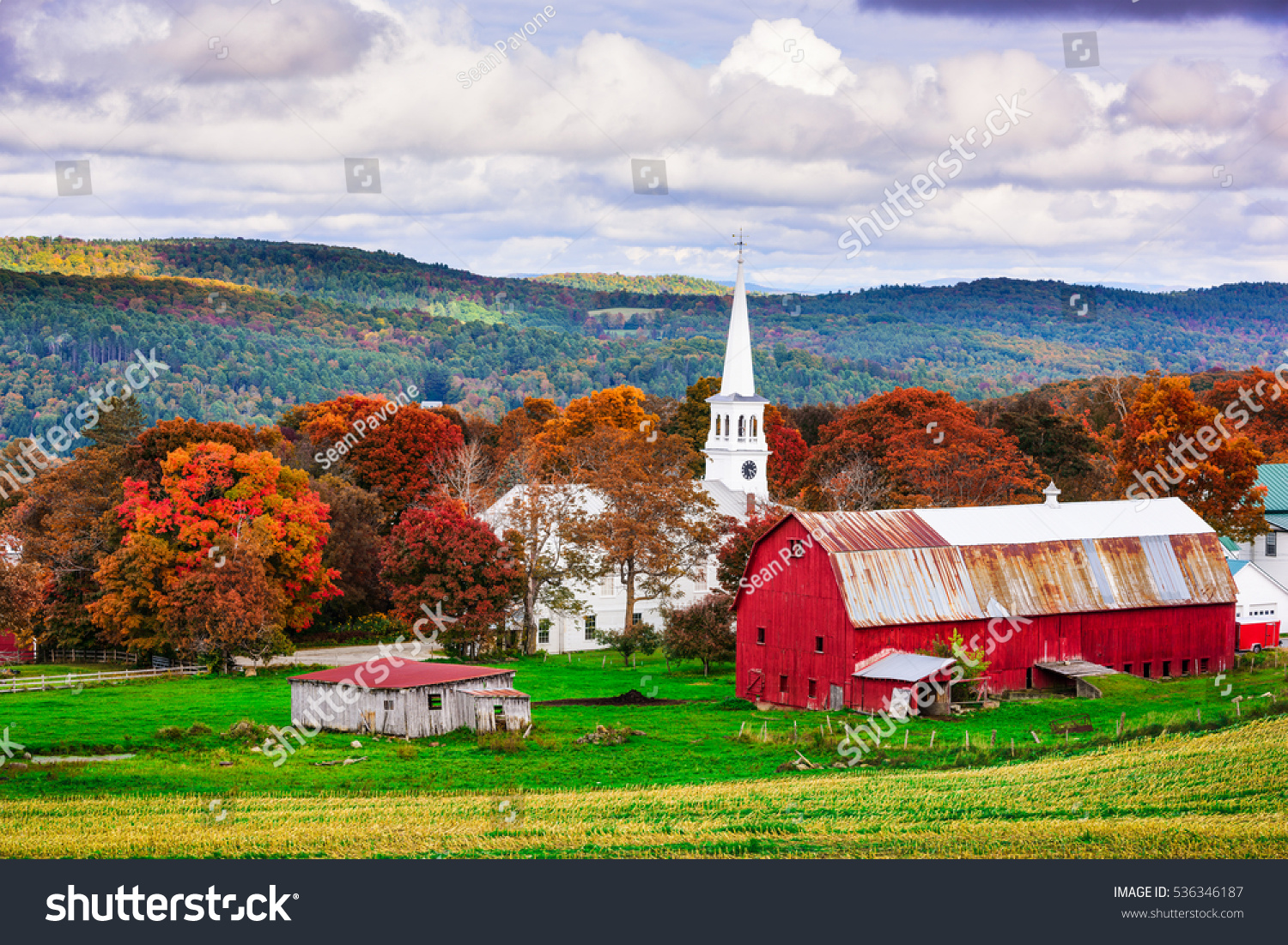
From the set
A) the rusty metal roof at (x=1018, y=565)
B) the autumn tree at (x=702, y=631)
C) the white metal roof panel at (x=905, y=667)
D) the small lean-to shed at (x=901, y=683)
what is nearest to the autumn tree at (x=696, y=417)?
the autumn tree at (x=702, y=631)

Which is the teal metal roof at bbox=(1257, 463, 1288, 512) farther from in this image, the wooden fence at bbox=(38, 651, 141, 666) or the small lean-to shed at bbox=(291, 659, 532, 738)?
the wooden fence at bbox=(38, 651, 141, 666)

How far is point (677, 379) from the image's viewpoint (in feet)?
545

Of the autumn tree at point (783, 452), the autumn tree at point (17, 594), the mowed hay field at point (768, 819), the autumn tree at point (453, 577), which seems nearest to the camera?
the mowed hay field at point (768, 819)

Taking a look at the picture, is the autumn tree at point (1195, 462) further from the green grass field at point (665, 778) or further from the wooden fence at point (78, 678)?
the wooden fence at point (78, 678)

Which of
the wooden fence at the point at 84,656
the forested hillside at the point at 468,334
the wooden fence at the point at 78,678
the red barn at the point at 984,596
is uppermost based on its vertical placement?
the forested hillside at the point at 468,334

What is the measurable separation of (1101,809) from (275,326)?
469 ft

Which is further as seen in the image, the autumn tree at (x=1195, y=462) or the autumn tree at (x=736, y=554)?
the autumn tree at (x=1195, y=462)

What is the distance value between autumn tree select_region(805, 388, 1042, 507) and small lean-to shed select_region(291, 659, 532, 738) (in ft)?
100

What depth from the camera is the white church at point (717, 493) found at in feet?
201

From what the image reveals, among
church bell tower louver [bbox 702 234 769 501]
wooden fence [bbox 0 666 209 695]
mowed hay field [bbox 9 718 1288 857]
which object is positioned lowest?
mowed hay field [bbox 9 718 1288 857]

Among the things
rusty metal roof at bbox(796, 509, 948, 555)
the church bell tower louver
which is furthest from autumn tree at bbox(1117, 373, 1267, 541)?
the church bell tower louver

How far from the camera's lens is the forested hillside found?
466 ft

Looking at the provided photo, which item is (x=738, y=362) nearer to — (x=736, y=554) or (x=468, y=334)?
(x=736, y=554)

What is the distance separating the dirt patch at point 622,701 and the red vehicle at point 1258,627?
79.4ft
